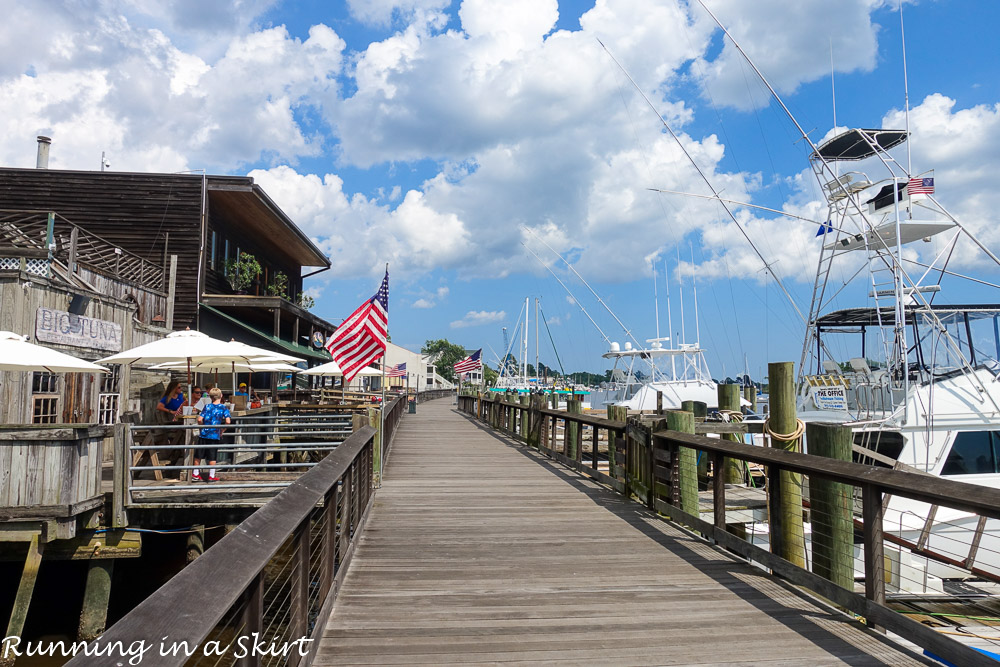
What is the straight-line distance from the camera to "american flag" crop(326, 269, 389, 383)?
11.9 m

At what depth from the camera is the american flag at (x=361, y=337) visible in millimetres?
11891

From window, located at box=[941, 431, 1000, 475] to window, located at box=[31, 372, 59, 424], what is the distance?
60.5 ft

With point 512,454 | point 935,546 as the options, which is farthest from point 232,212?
point 935,546

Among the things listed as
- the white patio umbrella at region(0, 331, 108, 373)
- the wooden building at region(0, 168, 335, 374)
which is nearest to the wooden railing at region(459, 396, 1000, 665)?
the white patio umbrella at region(0, 331, 108, 373)

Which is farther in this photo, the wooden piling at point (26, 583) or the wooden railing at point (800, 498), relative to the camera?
the wooden piling at point (26, 583)

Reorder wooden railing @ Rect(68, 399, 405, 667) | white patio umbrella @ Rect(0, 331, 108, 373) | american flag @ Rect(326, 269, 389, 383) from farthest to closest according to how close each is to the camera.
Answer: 1. american flag @ Rect(326, 269, 389, 383)
2. white patio umbrella @ Rect(0, 331, 108, 373)
3. wooden railing @ Rect(68, 399, 405, 667)

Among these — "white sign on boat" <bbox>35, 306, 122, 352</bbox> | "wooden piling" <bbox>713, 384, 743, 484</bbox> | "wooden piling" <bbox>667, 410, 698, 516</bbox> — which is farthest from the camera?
"white sign on boat" <bbox>35, 306, 122, 352</bbox>

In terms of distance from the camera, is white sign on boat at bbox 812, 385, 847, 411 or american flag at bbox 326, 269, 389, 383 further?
white sign on boat at bbox 812, 385, 847, 411

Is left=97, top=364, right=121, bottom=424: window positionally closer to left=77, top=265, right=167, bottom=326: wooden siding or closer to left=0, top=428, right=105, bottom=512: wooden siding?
left=77, top=265, right=167, bottom=326: wooden siding

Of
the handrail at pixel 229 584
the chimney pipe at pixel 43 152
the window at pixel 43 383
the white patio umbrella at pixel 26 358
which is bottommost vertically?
the handrail at pixel 229 584

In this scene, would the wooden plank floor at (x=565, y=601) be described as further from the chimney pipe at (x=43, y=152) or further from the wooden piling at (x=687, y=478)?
the chimney pipe at (x=43, y=152)

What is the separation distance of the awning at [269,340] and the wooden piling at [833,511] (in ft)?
67.0

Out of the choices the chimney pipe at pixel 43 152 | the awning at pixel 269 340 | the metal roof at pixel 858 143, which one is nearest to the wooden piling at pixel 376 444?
the metal roof at pixel 858 143

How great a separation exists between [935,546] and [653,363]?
811 inches
